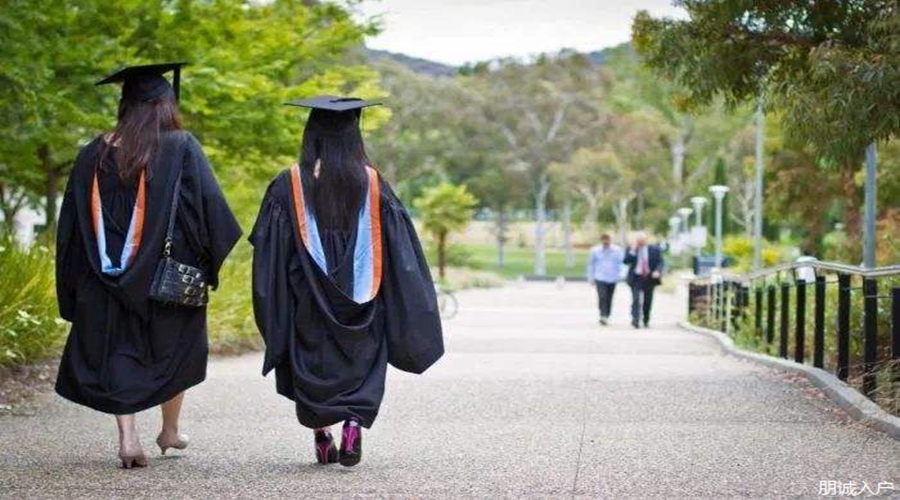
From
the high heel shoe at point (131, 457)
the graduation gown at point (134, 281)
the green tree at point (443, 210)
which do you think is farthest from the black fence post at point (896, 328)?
the green tree at point (443, 210)

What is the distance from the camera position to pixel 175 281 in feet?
21.7

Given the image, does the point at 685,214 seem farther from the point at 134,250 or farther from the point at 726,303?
the point at 134,250

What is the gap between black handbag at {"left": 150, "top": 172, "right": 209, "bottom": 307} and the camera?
657 centimetres

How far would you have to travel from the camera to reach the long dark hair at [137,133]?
6.71m

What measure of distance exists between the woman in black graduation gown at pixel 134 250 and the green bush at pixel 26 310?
11.5ft

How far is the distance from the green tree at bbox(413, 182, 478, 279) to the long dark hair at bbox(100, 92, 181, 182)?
152 feet

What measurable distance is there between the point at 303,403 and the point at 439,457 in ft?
2.45

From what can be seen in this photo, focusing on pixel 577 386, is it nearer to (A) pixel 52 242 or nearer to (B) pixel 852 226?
(A) pixel 52 242

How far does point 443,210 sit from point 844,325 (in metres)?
43.7

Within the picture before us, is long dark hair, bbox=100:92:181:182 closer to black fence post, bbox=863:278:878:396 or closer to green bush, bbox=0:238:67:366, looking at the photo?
green bush, bbox=0:238:67:366

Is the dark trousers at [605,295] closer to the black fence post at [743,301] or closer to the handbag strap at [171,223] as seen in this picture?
the black fence post at [743,301]

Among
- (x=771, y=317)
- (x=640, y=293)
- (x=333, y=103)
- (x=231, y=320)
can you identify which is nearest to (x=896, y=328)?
(x=333, y=103)

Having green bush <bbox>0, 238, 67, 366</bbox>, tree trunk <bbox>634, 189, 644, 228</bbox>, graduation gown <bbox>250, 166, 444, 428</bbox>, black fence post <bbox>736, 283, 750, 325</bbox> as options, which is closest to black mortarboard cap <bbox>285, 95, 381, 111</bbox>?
graduation gown <bbox>250, 166, 444, 428</bbox>

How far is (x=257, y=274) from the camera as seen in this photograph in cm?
673
